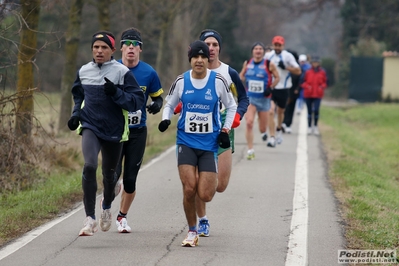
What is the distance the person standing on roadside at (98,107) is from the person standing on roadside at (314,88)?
12.3m

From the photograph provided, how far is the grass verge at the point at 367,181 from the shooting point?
818 cm

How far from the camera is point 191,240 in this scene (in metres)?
7.45

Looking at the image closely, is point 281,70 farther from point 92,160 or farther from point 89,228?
point 89,228

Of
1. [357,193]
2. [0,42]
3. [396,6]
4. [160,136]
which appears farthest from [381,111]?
[0,42]

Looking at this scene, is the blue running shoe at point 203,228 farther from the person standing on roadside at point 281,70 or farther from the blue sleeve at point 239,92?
the person standing on roadside at point 281,70

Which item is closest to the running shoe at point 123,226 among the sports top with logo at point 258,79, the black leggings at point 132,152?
the black leggings at point 132,152

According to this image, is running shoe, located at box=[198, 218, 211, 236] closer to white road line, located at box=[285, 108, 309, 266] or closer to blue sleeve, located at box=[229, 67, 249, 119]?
white road line, located at box=[285, 108, 309, 266]

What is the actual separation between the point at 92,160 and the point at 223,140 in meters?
1.21

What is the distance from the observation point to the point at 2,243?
25.0ft

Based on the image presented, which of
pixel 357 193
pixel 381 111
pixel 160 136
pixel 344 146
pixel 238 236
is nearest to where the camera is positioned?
pixel 238 236

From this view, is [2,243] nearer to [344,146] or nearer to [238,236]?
[238,236]

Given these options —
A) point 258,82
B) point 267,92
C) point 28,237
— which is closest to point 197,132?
point 28,237

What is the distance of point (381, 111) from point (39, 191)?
22.0m

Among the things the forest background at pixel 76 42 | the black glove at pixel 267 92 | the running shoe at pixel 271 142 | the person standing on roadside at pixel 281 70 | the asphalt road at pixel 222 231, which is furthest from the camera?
the running shoe at pixel 271 142
